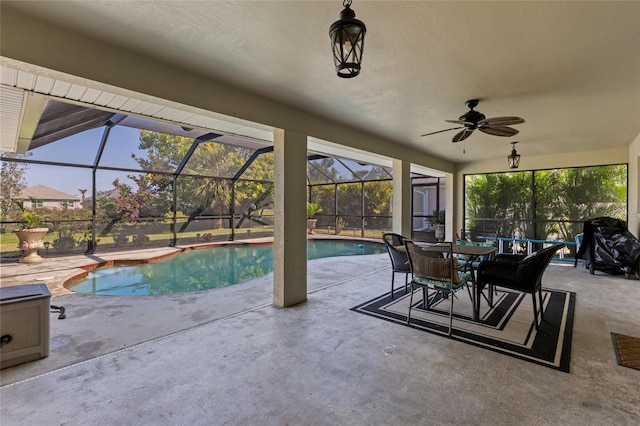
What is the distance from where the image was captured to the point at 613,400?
194cm

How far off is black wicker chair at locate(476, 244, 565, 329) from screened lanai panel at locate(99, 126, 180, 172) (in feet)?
27.4

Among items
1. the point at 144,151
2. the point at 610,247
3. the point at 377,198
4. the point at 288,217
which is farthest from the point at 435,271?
the point at 144,151

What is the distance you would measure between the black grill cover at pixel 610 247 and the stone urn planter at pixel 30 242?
11.3m

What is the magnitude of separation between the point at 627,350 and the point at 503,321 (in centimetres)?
95

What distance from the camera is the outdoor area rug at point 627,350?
2402 millimetres

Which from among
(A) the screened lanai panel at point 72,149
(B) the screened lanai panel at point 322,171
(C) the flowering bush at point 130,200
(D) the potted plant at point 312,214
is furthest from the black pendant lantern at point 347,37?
(D) the potted plant at point 312,214

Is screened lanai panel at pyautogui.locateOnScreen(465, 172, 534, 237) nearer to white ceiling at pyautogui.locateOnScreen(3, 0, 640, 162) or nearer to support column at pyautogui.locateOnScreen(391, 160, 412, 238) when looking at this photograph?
support column at pyautogui.locateOnScreen(391, 160, 412, 238)

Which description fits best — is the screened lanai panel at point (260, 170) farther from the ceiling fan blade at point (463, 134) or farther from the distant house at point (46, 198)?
the ceiling fan blade at point (463, 134)

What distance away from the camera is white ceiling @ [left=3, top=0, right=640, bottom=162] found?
72.6 inches

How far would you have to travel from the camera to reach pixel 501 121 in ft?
10.3

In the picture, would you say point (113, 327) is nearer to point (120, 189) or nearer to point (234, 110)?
point (234, 110)

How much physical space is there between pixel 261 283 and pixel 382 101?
10.8ft

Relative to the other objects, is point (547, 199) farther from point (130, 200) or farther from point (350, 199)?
point (130, 200)

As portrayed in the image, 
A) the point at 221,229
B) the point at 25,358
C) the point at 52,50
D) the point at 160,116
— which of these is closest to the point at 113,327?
the point at 25,358
